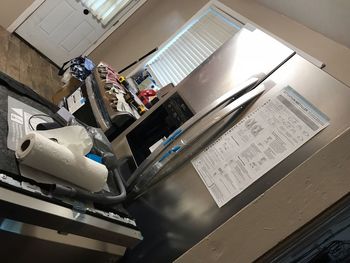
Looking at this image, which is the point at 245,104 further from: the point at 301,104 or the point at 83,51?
the point at 83,51

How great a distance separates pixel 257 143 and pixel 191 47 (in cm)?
180

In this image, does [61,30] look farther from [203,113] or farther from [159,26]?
[203,113]

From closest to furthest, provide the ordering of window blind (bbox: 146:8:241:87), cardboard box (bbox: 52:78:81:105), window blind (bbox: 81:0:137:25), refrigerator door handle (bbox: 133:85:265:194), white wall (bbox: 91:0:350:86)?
refrigerator door handle (bbox: 133:85:265:194) < white wall (bbox: 91:0:350:86) < window blind (bbox: 146:8:241:87) < cardboard box (bbox: 52:78:81:105) < window blind (bbox: 81:0:137:25)

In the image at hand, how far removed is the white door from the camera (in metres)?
3.34

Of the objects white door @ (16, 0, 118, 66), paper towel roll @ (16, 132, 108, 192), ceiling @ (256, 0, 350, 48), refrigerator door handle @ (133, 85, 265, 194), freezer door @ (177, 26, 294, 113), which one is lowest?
paper towel roll @ (16, 132, 108, 192)

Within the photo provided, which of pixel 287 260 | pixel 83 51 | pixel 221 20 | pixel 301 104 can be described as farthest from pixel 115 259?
pixel 83 51

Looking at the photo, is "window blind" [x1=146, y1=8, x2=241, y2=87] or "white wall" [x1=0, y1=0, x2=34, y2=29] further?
"white wall" [x1=0, y1=0, x2=34, y2=29]

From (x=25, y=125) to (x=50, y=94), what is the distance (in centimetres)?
204

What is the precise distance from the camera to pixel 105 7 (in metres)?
3.67

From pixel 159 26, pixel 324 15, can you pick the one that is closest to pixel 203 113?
pixel 324 15

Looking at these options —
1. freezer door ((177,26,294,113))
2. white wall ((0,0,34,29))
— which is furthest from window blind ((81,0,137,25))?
freezer door ((177,26,294,113))

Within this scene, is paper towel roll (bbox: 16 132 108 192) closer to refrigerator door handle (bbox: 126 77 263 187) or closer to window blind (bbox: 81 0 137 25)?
refrigerator door handle (bbox: 126 77 263 187)

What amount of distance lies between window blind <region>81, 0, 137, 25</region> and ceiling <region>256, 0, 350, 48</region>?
7.13 ft

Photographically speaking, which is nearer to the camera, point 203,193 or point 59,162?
point 59,162
